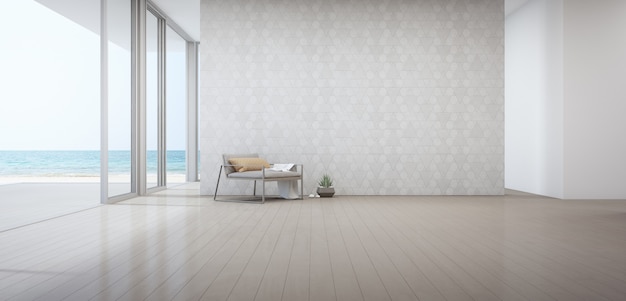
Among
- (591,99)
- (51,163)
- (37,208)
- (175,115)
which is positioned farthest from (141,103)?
(175,115)

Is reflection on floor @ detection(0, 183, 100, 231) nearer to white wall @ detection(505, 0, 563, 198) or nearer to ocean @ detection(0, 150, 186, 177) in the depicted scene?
white wall @ detection(505, 0, 563, 198)

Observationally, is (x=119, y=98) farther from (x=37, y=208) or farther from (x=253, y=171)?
(x=253, y=171)

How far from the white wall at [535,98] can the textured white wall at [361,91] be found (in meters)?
0.66

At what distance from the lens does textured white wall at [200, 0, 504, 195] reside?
7910mm

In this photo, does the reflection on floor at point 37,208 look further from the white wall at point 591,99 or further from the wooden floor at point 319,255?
the white wall at point 591,99

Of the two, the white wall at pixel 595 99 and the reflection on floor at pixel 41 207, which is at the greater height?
the white wall at pixel 595 99

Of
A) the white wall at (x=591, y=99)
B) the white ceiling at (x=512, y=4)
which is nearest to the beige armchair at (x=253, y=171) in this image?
the white wall at (x=591, y=99)

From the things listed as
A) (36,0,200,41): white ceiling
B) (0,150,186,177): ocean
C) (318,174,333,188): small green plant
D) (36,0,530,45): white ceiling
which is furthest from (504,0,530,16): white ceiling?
(0,150,186,177): ocean

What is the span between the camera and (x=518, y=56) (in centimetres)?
903

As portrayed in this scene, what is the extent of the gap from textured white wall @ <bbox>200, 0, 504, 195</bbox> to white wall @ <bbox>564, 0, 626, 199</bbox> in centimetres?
95

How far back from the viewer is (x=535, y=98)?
27.3ft

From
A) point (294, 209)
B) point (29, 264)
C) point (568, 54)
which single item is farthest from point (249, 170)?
point (568, 54)

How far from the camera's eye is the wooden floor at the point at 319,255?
2.54m

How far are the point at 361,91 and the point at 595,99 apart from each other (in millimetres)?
3256
